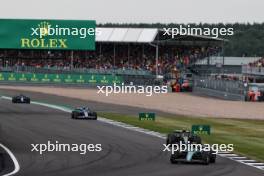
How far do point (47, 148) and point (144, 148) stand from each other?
3924mm

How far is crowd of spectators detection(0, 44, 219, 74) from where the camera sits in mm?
106688

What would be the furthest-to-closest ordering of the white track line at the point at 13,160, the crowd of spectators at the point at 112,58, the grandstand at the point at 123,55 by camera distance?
the crowd of spectators at the point at 112,58 → the grandstand at the point at 123,55 → the white track line at the point at 13,160

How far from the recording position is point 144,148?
32656 millimetres

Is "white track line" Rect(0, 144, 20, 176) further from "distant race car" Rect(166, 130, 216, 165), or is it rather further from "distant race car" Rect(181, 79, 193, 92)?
"distant race car" Rect(181, 79, 193, 92)

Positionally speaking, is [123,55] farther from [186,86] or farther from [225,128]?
[225,128]

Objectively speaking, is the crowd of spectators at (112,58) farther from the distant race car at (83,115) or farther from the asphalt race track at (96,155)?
the asphalt race track at (96,155)

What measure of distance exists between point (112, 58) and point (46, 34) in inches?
1377

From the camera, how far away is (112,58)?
4348 inches

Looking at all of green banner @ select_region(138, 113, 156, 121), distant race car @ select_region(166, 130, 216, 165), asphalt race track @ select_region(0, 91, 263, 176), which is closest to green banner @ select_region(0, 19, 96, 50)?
green banner @ select_region(138, 113, 156, 121)

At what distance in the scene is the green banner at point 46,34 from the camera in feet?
243

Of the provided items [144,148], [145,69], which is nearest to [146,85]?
[145,69]

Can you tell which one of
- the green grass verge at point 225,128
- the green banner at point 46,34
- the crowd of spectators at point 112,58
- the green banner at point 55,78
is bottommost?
the green grass verge at point 225,128

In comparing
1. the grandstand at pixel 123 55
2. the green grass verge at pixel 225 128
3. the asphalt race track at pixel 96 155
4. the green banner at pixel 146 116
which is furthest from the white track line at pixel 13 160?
the grandstand at pixel 123 55

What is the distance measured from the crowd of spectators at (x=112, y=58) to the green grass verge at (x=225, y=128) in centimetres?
4924
